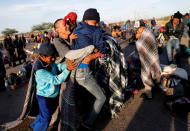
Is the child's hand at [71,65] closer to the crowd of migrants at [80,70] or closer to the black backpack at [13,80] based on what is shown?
the crowd of migrants at [80,70]

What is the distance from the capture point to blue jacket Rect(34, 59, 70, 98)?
234cm

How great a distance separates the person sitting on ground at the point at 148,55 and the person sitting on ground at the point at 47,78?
1.89m

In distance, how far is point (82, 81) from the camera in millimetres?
2518

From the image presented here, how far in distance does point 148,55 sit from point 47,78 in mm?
2352

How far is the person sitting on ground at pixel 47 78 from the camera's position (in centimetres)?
234

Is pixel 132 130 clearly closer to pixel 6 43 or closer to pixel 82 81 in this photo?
pixel 82 81

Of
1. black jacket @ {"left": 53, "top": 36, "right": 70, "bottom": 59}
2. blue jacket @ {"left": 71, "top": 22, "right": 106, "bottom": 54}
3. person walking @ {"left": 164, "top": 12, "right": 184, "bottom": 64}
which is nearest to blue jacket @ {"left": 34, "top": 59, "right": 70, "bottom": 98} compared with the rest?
black jacket @ {"left": 53, "top": 36, "right": 70, "bottom": 59}

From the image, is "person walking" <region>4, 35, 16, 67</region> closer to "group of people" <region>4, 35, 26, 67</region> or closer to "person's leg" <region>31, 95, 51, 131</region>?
"group of people" <region>4, 35, 26, 67</region>

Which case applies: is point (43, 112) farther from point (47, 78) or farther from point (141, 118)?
point (141, 118)

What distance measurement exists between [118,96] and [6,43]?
9211mm

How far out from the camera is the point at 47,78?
2.36 metres

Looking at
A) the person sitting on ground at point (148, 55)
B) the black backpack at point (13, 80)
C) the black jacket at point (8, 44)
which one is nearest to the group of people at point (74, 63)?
the person sitting on ground at point (148, 55)

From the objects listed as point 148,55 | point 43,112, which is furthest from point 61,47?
point 148,55

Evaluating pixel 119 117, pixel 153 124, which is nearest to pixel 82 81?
pixel 119 117
